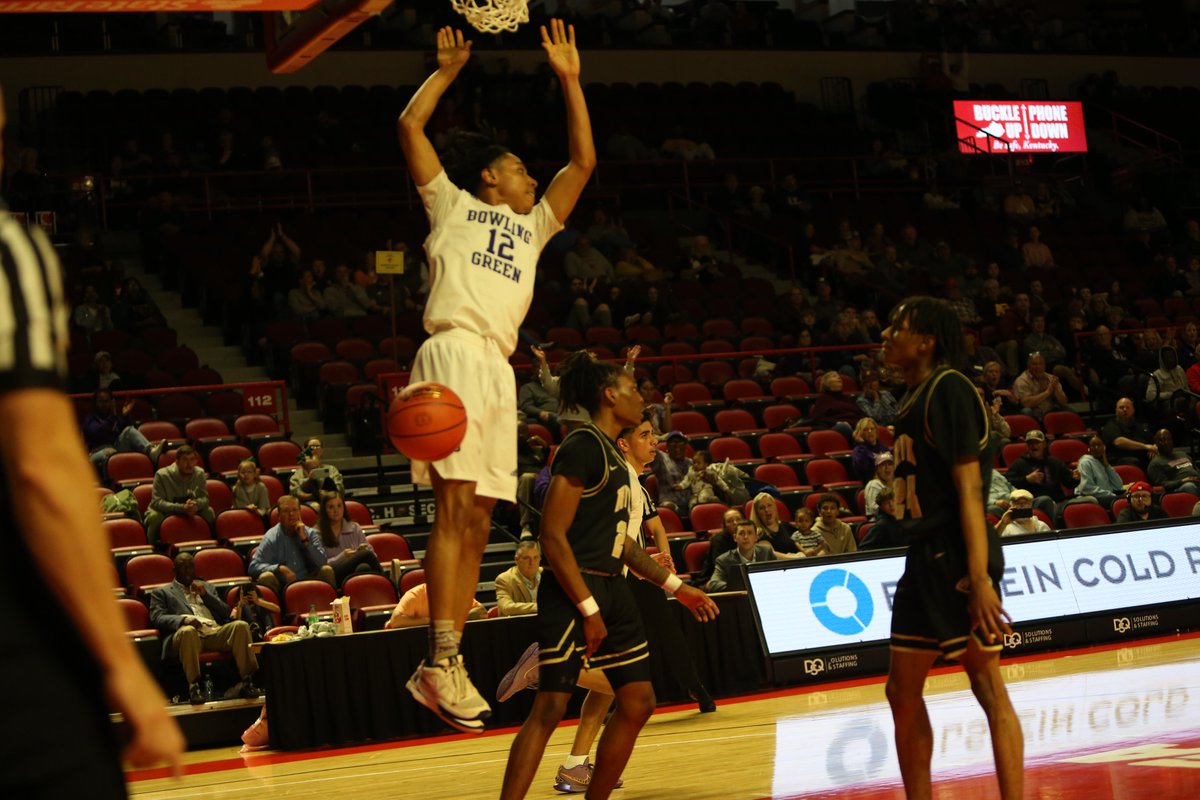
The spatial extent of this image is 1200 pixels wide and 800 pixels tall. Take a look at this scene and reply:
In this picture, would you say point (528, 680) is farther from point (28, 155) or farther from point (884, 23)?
point (884, 23)

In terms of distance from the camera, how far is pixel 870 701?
9.06 metres

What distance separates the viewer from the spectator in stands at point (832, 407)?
14.5m

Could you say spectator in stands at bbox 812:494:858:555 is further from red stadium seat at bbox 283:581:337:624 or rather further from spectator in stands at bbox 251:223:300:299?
spectator in stands at bbox 251:223:300:299

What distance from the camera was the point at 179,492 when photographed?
11.2 metres

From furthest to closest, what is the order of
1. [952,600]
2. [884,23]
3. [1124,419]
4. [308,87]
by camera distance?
[884,23] < [308,87] < [1124,419] < [952,600]

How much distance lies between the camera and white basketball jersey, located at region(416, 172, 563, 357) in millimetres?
4414

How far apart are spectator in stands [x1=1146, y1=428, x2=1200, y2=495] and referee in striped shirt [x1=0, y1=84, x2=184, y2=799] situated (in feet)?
44.3

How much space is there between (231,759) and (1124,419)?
10.5 m

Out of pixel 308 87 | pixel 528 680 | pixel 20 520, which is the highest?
pixel 308 87

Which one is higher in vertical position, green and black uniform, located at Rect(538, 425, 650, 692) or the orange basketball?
the orange basketball

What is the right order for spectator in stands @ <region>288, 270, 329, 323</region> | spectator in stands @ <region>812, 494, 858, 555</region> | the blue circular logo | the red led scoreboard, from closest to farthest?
the blue circular logo
spectator in stands @ <region>812, 494, 858, 555</region>
spectator in stands @ <region>288, 270, 329, 323</region>
the red led scoreboard

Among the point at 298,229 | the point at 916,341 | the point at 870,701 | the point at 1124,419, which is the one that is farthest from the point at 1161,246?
the point at 916,341

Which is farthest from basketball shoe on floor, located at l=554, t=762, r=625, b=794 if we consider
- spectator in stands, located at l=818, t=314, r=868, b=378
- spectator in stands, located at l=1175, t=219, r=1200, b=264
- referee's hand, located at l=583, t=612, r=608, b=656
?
spectator in stands, located at l=1175, t=219, r=1200, b=264

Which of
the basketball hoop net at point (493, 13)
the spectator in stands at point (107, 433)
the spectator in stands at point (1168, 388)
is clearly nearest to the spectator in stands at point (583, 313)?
the spectator in stands at point (107, 433)
